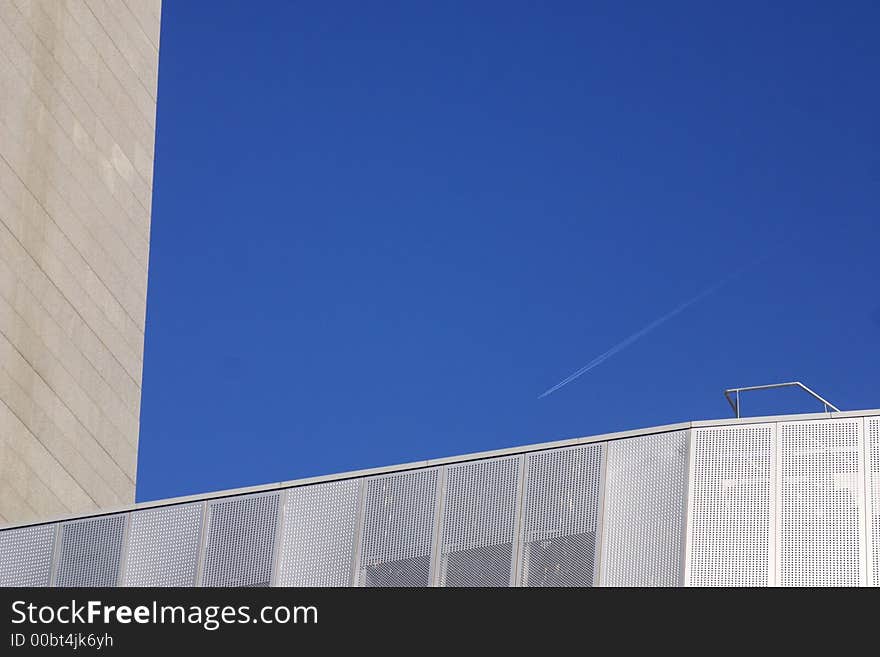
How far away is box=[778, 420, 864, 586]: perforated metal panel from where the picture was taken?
92.9 ft

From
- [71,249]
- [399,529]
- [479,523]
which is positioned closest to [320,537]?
[399,529]

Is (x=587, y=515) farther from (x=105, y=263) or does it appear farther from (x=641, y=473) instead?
(x=105, y=263)

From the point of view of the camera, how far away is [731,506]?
96.8 ft

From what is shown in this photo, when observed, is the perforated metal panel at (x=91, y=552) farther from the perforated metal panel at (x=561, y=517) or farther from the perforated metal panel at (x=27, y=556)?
the perforated metal panel at (x=561, y=517)

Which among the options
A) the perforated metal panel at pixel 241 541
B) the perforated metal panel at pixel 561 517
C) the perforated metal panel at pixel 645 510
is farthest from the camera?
the perforated metal panel at pixel 241 541

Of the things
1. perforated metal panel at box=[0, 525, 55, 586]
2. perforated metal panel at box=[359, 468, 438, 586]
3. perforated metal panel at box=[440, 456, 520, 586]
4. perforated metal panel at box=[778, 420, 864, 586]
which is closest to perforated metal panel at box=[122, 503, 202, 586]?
perforated metal panel at box=[0, 525, 55, 586]

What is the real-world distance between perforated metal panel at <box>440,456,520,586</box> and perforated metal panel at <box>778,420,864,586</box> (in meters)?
5.44

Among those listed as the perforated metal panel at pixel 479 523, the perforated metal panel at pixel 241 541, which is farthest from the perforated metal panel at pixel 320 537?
the perforated metal panel at pixel 479 523

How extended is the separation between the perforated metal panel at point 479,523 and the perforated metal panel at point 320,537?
7.52 ft

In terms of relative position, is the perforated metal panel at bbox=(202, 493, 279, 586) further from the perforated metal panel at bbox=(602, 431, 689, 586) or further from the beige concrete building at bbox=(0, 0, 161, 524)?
the beige concrete building at bbox=(0, 0, 161, 524)

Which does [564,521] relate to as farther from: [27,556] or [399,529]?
[27,556]

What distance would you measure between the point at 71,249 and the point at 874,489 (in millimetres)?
30823

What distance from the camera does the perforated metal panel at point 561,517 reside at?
1202 inches

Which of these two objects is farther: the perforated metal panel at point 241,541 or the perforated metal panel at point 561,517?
the perforated metal panel at point 241,541
